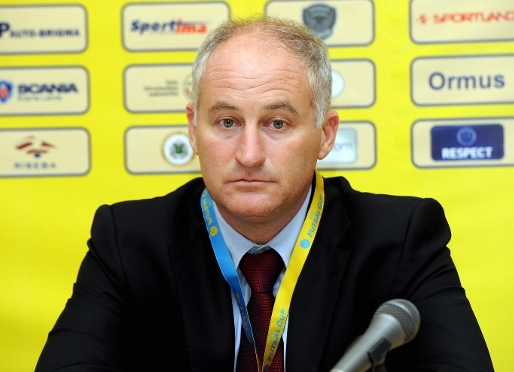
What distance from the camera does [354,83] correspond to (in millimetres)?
2836

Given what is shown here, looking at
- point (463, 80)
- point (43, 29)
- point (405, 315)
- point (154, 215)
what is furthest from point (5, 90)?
point (405, 315)

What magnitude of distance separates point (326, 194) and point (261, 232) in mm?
268

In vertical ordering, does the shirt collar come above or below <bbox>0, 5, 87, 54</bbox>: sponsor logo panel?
below

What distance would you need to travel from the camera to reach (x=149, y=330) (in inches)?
76.8

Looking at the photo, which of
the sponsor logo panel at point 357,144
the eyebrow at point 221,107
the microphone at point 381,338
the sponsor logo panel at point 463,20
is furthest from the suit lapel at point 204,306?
the sponsor logo panel at point 463,20

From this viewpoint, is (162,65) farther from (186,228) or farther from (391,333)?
(391,333)

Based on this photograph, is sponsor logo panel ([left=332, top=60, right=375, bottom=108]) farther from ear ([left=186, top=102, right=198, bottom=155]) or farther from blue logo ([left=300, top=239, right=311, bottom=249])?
blue logo ([left=300, top=239, right=311, bottom=249])

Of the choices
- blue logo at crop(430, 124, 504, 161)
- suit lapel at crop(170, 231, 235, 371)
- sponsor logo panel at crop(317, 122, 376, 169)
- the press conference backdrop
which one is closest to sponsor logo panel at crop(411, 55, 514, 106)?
the press conference backdrop

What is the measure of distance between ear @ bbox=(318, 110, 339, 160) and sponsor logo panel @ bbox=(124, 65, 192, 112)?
0.97 meters

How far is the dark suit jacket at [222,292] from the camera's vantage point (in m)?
1.79

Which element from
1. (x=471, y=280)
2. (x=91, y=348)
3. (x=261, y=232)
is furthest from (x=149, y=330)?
(x=471, y=280)

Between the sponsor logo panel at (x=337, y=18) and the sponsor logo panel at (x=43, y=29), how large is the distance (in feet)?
2.73

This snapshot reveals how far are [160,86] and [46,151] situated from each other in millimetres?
553

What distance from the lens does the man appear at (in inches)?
70.4
